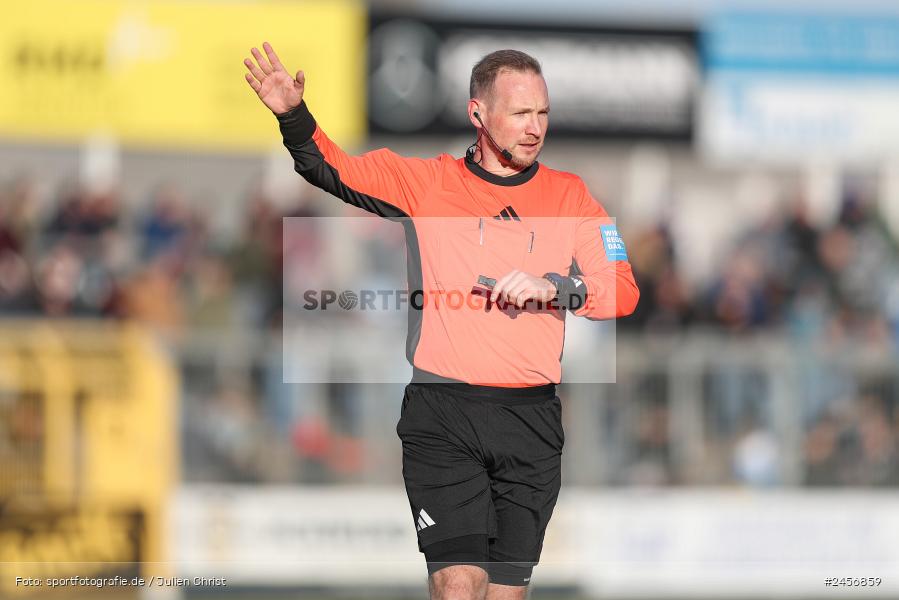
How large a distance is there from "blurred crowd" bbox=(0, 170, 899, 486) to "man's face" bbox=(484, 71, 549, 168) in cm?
732

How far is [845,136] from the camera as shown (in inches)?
715

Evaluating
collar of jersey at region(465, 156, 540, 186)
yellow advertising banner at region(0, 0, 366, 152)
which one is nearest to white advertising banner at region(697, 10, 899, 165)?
yellow advertising banner at region(0, 0, 366, 152)

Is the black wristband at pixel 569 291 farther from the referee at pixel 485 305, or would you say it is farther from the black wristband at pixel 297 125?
the black wristband at pixel 297 125

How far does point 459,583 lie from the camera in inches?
215

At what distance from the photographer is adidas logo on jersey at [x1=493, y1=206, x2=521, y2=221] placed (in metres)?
5.77

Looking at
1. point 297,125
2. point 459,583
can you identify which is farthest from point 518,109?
Result: point 459,583

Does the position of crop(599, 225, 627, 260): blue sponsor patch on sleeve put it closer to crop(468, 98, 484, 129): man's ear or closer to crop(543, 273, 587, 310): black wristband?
crop(543, 273, 587, 310): black wristband

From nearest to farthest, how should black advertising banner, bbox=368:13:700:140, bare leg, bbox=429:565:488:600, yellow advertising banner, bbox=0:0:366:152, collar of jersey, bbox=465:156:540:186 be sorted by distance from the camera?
bare leg, bbox=429:565:488:600 < collar of jersey, bbox=465:156:540:186 < yellow advertising banner, bbox=0:0:366:152 < black advertising banner, bbox=368:13:700:140

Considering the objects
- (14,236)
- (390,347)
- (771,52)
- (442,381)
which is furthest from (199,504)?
(771,52)

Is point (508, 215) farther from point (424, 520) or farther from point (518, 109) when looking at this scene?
point (424, 520)

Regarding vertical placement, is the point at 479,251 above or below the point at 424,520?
above

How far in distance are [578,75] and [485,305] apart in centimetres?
1194

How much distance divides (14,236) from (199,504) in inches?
121

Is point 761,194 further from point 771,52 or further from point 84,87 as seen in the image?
point 84,87
